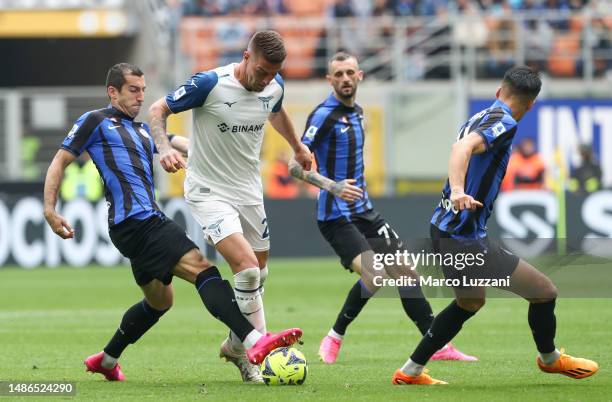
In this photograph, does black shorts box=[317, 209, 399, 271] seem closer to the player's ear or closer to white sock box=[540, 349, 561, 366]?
white sock box=[540, 349, 561, 366]

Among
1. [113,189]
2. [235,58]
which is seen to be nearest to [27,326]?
[113,189]

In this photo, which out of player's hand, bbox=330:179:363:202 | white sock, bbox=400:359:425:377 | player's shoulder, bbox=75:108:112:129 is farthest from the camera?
player's hand, bbox=330:179:363:202

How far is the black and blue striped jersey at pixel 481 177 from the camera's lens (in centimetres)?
777

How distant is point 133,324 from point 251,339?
3.66ft

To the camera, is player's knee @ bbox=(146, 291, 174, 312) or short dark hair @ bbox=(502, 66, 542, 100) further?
player's knee @ bbox=(146, 291, 174, 312)

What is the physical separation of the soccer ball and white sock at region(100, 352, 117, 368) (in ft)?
3.87

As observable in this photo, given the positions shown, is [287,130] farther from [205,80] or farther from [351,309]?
[351,309]

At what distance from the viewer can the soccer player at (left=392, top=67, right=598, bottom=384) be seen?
786 centimetres

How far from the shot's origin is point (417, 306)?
992cm

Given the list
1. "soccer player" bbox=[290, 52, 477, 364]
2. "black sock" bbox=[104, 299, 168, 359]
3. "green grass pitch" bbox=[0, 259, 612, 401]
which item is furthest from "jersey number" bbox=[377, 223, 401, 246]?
"black sock" bbox=[104, 299, 168, 359]

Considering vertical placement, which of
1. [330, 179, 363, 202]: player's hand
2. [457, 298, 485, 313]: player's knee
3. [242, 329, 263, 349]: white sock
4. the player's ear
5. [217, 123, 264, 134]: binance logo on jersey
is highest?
the player's ear

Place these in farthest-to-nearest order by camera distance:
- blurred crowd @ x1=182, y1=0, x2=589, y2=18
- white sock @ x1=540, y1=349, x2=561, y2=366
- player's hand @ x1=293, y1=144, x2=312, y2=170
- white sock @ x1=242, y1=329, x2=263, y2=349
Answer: blurred crowd @ x1=182, y1=0, x2=589, y2=18 < player's hand @ x1=293, y1=144, x2=312, y2=170 < white sock @ x1=540, y1=349, x2=561, y2=366 < white sock @ x1=242, y1=329, x2=263, y2=349

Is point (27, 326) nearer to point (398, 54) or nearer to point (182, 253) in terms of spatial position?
point (182, 253)

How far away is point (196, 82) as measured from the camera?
834cm
